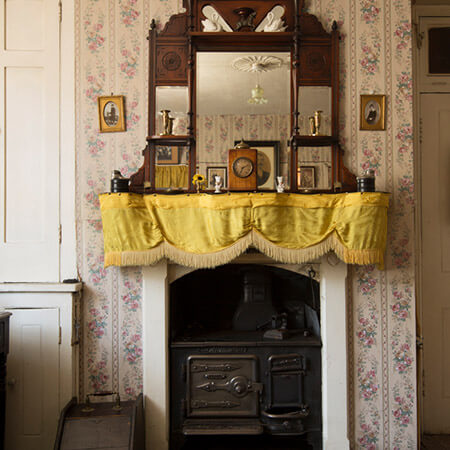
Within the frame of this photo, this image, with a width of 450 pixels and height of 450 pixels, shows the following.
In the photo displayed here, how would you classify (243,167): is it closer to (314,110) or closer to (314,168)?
(314,168)

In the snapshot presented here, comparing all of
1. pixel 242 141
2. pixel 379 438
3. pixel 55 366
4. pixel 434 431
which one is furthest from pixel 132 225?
pixel 434 431

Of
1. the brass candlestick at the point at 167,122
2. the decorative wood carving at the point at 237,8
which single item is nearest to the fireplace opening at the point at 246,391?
the brass candlestick at the point at 167,122

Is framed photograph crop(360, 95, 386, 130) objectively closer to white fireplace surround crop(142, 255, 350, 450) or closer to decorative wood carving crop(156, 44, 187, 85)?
white fireplace surround crop(142, 255, 350, 450)

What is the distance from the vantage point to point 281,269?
279 centimetres

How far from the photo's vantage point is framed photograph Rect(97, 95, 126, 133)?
257 cm

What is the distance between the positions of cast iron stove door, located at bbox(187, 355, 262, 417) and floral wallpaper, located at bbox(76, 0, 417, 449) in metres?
0.35

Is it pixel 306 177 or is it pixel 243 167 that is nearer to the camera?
pixel 243 167

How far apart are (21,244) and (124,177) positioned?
0.74m

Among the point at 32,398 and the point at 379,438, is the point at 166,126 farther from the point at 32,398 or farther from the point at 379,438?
the point at 379,438

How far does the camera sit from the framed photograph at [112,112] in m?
2.57

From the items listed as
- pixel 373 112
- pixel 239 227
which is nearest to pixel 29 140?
pixel 239 227

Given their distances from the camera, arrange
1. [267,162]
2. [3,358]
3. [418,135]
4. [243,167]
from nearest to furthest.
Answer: [3,358]
[243,167]
[267,162]
[418,135]

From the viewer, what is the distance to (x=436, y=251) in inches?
118

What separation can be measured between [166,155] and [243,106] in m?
0.54
